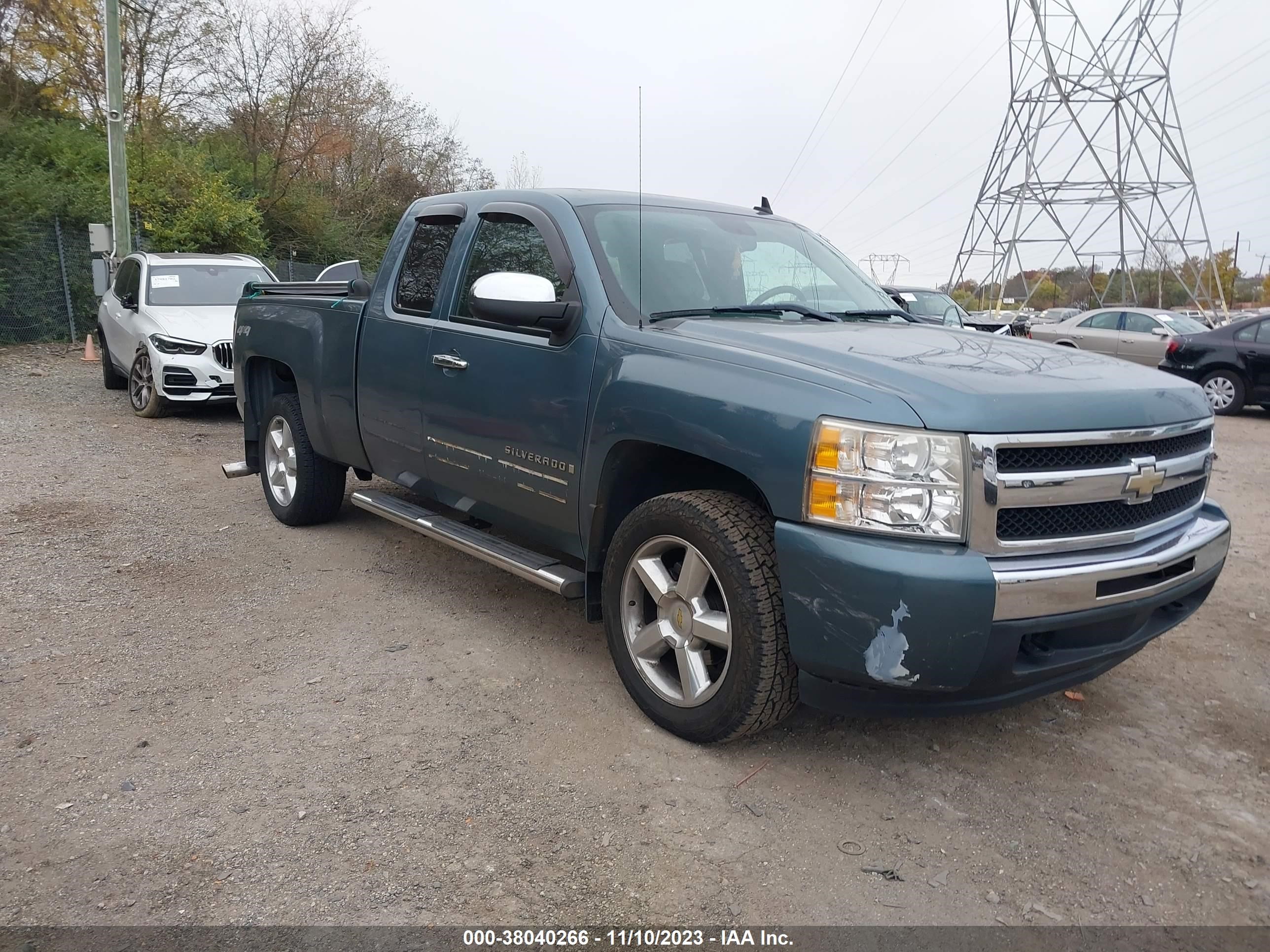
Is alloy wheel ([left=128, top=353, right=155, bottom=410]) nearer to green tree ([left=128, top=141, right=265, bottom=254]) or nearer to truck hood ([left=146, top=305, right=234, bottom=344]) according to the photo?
truck hood ([left=146, top=305, right=234, bottom=344])

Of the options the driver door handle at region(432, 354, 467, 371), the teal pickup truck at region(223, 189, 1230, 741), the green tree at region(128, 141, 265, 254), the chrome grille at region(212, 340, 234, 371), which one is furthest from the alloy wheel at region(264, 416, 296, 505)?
the green tree at region(128, 141, 265, 254)

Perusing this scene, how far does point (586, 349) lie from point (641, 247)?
599 mm

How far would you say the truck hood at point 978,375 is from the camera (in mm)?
2701

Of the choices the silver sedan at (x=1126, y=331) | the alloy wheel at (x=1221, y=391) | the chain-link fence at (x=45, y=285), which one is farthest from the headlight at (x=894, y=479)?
the chain-link fence at (x=45, y=285)

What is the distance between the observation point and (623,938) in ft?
7.77

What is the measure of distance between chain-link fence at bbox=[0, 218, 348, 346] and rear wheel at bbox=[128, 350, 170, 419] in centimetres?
725

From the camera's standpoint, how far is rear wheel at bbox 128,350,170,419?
1011 cm

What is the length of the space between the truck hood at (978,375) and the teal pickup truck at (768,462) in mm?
11

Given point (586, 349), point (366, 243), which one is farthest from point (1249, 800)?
point (366, 243)

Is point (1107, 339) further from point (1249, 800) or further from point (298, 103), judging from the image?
point (298, 103)

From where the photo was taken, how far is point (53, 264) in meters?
16.7

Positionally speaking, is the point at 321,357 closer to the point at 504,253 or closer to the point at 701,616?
the point at 504,253

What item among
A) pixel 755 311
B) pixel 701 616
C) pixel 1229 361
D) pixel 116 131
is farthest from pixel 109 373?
pixel 1229 361

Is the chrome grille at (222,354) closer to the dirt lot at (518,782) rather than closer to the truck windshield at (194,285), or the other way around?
the truck windshield at (194,285)
